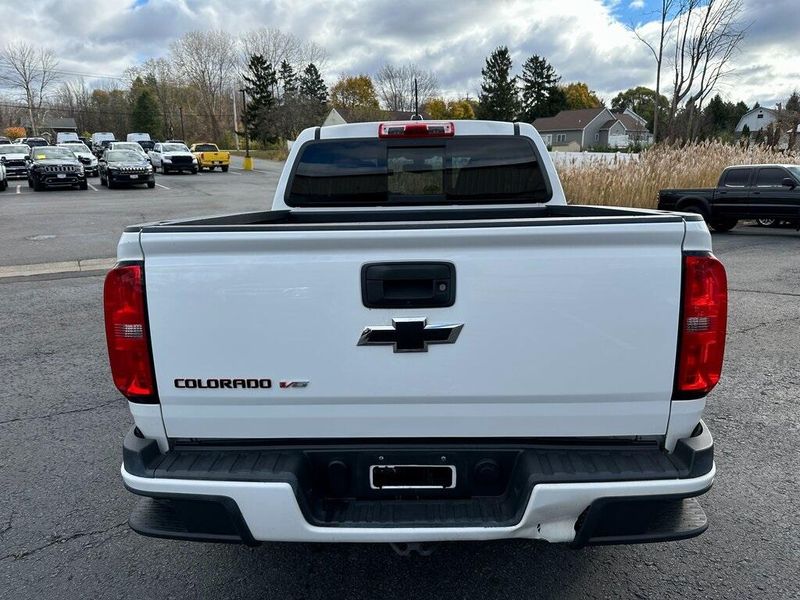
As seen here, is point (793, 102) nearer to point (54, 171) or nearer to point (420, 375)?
point (54, 171)

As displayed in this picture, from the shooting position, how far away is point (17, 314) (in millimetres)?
7004

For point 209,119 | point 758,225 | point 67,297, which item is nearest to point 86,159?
Answer: point 67,297

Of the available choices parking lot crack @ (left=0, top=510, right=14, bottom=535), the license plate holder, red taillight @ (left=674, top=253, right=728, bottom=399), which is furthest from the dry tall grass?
parking lot crack @ (left=0, top=510, right=14, bottom=535)

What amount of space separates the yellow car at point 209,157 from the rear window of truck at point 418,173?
35391 mm

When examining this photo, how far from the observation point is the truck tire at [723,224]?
1411 cm

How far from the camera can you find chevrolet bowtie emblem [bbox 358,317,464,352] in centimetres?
202

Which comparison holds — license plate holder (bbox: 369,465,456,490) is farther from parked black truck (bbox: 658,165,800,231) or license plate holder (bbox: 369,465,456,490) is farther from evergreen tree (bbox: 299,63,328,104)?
evergreen tree (bbox: 299,63,328,104)

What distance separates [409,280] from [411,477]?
2.51 feet

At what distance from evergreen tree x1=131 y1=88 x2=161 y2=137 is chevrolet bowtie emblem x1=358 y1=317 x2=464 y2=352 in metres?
82.2

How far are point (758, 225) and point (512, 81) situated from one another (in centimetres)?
6036

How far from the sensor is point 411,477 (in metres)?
2.20

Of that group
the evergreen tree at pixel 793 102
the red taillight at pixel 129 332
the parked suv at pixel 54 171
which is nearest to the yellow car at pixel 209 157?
the parked suv at pixel 54 171

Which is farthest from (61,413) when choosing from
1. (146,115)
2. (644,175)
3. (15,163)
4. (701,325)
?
(146,115)

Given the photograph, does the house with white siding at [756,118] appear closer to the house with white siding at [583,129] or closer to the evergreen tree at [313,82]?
the house with white siding at [583,129]
